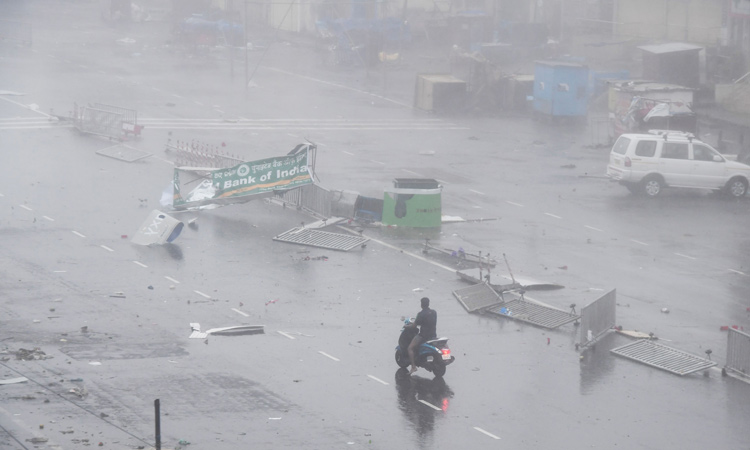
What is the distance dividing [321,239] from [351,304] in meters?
5.12

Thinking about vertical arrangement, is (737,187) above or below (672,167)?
below

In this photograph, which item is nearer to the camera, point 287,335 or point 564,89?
point 287,335

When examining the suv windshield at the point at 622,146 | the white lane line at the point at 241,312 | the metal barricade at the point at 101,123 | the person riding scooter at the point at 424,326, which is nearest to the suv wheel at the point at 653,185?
the suv windshield at the point at 622,146

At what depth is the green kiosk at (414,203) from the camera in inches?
1025

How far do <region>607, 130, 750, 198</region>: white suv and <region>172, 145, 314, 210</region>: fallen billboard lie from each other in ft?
32.5

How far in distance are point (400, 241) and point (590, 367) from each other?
9108 millimetres

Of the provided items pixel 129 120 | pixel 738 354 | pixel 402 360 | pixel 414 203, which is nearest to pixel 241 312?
pixel 402 360

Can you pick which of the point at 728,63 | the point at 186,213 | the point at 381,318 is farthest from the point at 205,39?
the point at 381,318

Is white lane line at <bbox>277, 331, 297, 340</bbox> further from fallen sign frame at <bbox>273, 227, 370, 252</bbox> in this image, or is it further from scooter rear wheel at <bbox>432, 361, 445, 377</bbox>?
fallen sign frame at <bbox>273, 227, 370, 252</bbox>

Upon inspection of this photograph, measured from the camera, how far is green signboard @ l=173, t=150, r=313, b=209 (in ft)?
89.1

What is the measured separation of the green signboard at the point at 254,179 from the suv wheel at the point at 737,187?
12825 millimetres

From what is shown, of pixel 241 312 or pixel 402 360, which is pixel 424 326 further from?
pixel 241 312

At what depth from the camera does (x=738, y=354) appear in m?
16.2

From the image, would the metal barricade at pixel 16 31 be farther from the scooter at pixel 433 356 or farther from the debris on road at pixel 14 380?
the scooter at pixel 433 356
